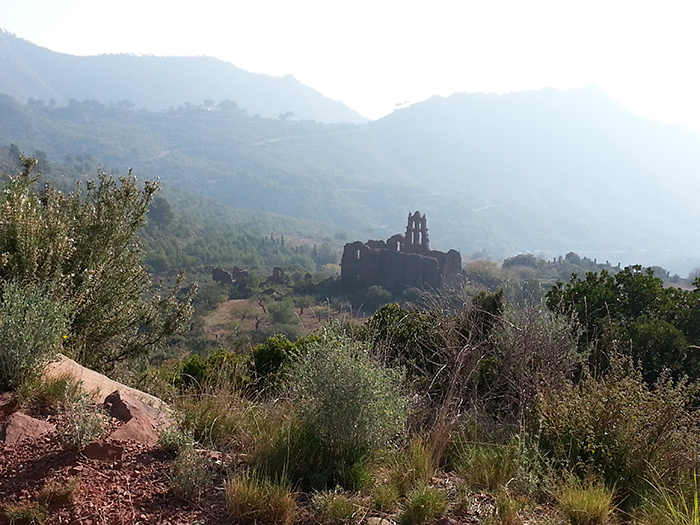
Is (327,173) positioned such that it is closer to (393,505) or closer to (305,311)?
(305,311)

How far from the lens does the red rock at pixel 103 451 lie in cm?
291

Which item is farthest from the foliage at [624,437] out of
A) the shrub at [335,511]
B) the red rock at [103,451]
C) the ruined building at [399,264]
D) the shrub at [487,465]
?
the ruined building at [399,264]

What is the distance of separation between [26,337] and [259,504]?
5.60 ft

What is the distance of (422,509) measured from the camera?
2.73m

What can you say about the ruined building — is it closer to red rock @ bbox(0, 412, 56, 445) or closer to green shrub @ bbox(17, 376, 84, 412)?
green shrub @ bbox(17, 376, 84, 412)

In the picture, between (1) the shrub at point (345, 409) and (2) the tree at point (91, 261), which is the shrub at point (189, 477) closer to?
(1) the shrub at point (345, 409)

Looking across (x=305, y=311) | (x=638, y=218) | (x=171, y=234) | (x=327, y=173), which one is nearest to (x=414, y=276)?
(x=305, y=311)

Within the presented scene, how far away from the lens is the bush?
331 cm

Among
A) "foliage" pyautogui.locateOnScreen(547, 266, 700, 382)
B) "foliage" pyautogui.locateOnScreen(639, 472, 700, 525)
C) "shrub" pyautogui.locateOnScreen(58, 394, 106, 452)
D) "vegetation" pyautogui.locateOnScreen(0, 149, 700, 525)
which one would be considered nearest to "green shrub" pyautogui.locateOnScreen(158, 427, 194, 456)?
"vegetation" pyautogui.locateOnScreen(0, 149, 700, 525)

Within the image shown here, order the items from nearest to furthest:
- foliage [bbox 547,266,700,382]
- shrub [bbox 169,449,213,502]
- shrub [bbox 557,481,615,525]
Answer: shrub [bbox 169,449,213,502], shrub [bbox 557,481,615,525], foliage [bbox 547,266,700,382]

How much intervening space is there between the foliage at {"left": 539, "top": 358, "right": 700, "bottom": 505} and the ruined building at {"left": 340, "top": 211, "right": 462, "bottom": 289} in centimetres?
4153

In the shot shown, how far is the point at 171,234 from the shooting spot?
Answer: 257 ft

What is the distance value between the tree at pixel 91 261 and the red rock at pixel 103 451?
1716mm

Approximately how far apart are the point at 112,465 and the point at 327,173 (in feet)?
653
